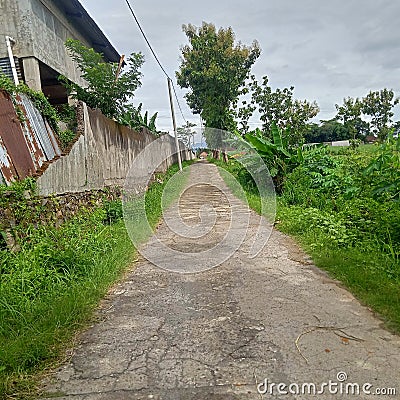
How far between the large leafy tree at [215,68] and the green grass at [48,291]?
18134 millimetres

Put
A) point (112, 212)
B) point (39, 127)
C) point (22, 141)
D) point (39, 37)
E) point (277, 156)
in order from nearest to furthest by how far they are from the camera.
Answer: point (22, 141) < point (39, 127) < point (112, 212) < point (39, 37) < point (277, 156)

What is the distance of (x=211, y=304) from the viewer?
3.31m

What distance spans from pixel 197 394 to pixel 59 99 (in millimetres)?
13694

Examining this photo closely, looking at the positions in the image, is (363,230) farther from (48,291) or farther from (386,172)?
(48,291)

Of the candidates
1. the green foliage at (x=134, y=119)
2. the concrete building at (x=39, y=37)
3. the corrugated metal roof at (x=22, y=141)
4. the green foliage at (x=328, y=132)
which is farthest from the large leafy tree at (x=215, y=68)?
the green foliage at (x=328, y=132)

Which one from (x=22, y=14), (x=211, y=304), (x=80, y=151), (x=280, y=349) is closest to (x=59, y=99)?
(x=22, y=14)

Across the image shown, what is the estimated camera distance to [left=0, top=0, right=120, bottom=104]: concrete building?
9.54 metres

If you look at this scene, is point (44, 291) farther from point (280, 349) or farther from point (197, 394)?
point (280, 349)

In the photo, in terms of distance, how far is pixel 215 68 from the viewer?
20.8 m

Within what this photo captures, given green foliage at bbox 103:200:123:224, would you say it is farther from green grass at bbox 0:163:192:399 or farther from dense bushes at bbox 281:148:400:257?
dense bushes at bbox 281:148:400:257

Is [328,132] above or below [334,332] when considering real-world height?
above

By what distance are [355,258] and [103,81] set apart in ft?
23.3

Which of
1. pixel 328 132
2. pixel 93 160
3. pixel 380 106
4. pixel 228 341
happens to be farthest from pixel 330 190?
pixel 328 132

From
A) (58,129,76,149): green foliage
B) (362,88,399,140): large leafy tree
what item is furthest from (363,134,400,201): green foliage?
(362,88,399,140): large leafy tree
